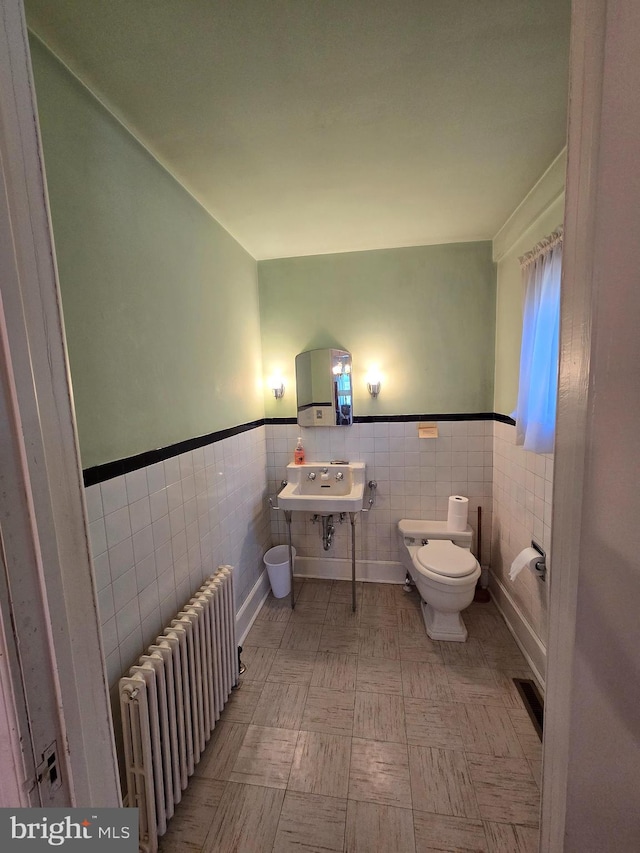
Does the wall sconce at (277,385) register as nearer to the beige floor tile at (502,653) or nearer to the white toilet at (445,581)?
the white toilet at (445,581)

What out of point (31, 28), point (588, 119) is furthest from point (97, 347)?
point (588, 119)

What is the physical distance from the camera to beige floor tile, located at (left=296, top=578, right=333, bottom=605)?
7.66 ft

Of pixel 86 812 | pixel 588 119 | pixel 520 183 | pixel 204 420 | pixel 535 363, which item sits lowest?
pixel 86 812

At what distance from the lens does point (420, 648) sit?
186cm

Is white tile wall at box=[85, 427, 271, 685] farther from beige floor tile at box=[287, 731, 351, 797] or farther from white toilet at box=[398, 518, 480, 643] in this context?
white toilet at box=[398, 518, 480, 643]

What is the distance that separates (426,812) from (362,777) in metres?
0.24

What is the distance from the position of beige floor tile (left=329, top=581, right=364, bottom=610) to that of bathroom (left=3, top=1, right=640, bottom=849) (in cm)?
20

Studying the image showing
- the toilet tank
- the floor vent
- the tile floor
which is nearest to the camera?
the tile floor

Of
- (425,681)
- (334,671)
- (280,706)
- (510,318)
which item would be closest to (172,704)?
(280,706)

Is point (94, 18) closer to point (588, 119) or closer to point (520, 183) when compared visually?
point (588, 119)

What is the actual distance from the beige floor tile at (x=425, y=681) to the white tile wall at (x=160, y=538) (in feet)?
3.43

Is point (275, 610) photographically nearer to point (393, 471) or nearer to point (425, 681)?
point (425, 681)

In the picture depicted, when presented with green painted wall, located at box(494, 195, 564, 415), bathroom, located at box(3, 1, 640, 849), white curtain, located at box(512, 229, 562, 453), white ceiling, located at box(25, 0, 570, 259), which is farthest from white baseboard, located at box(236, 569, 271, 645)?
white ceiling, located at box(25, 0, 570, 259)

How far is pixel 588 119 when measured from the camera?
415mm
